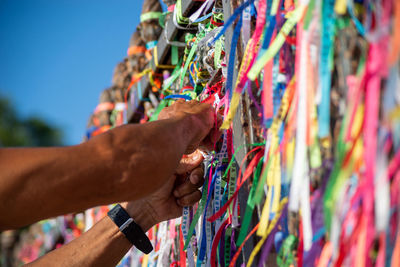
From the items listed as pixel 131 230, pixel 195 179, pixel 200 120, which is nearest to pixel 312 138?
pixel 200 120

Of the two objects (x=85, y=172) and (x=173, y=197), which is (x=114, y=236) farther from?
(x=85, y=172)

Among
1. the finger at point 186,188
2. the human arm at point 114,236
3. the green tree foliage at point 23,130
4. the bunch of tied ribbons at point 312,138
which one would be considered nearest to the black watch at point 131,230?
the human arm at point 114,236

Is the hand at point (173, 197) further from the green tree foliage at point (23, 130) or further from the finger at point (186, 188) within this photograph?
the green tree foliage at point (23, 130)

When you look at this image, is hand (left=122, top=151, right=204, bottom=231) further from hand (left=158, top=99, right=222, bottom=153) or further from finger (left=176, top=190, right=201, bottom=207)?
hand (left=158, top=99, right=222, bottom=153)

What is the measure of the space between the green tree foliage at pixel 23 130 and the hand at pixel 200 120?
14.8 metres

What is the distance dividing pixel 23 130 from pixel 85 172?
17056 mm

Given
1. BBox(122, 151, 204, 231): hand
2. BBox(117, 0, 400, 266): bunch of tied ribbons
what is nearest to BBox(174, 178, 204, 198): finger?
BBox(122, 151, 204, 231): hand

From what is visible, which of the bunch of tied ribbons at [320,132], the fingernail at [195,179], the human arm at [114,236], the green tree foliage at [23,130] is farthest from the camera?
the green tree foliage at [23,130]

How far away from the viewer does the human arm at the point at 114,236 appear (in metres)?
1.54

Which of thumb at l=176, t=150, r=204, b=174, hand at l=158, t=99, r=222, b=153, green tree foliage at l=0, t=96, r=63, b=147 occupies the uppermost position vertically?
green tree foliage at l=0, t=96, r=63, b=147

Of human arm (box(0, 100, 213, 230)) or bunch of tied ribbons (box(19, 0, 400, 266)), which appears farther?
human arm (box(0, 100, 213, 230))

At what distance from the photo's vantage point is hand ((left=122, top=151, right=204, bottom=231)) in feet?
4.74

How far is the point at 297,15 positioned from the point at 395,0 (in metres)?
0.22

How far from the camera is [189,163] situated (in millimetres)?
1463
